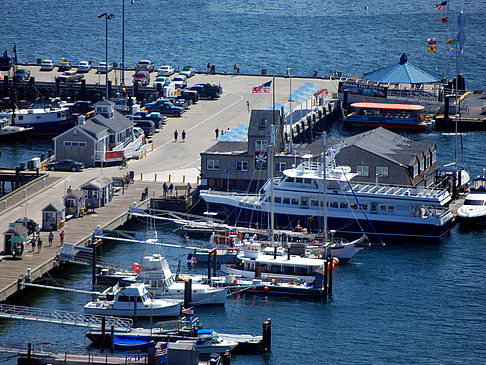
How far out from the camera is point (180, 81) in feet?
511

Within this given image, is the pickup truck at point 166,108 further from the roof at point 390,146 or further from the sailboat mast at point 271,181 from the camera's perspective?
the sailboat mast at point 271,181

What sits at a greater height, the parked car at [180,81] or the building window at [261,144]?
the parked car at [180,81]

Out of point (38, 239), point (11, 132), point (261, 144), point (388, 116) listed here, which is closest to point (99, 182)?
point (38, 239)

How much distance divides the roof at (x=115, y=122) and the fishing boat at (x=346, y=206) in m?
21.9

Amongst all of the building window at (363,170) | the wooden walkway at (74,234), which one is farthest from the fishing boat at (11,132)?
the building window at (363,170)

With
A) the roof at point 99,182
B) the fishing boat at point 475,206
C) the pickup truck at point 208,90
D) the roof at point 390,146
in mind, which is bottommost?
the fishing boat at point 475,206

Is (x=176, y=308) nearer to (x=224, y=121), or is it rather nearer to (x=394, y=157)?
(x=394, y=157)

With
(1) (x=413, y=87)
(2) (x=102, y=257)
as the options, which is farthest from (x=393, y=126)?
(2) (x=102, y=257)

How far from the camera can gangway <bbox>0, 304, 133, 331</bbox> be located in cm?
7419

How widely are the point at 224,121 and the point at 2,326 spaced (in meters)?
61.3

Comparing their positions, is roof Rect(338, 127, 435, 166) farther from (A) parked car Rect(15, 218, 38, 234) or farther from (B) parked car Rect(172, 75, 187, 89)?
(B) parked car Rect(172, 75, 187, 89)

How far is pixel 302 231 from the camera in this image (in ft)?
317

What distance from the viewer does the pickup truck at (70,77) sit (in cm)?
15550

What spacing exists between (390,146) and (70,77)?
60.4 metres
